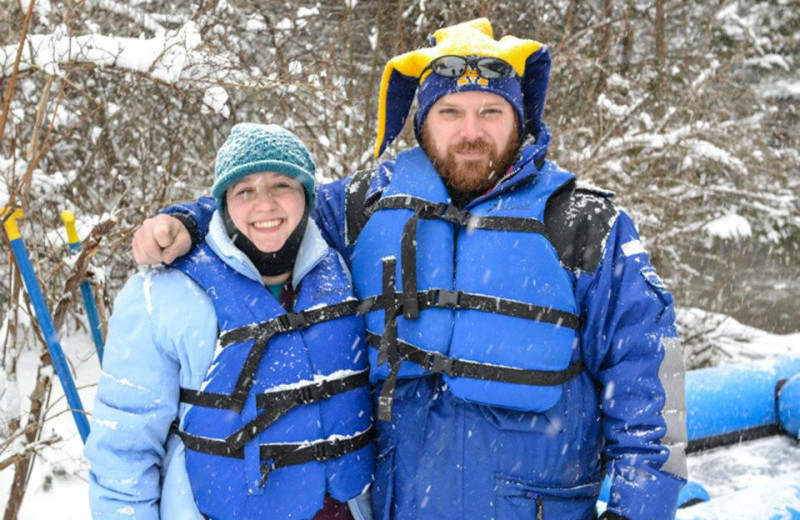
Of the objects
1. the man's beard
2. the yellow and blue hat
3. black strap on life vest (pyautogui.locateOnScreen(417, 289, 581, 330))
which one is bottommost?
black strap on life vest (pyautogui.locateOnScreen(417, 289, 581, 330))

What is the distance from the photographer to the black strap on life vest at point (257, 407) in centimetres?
201

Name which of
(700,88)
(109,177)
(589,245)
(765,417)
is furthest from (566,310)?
(700,88)

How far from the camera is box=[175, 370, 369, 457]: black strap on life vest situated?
2010 mm

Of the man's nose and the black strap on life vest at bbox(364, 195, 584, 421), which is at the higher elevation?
the man's nose

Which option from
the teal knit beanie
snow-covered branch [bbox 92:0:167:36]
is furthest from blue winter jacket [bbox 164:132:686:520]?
snow-covered branch [bbox 92:0:167:36]

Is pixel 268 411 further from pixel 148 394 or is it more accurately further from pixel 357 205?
pixel 357 205

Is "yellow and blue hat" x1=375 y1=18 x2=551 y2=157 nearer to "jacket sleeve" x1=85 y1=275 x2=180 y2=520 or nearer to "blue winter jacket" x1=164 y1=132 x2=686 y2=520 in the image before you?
"blue winter jacket" x1=164 y1=132 x2=686 y2=520

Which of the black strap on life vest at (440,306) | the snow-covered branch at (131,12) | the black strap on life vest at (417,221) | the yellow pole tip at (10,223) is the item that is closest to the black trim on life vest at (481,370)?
the black strap on life vest at (440,306)

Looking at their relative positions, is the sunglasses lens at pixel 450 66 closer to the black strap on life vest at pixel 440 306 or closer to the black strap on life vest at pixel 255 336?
the black strap on life vest at pixel 440 306

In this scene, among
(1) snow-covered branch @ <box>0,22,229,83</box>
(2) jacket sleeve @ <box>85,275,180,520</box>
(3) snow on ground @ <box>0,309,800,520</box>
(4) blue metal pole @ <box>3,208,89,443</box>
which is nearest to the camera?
(2) jacket sleeve @ <box>85,275,180,520</box>

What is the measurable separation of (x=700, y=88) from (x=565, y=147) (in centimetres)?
151

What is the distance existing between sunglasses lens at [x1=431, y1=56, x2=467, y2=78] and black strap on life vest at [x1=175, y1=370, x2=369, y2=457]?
1.15 metres

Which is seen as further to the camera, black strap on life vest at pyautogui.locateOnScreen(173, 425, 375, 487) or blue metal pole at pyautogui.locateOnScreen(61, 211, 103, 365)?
blue metal pole at pyautogui.locateOnScreen(61, 211, 103, 365)

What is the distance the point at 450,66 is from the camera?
2438mm
